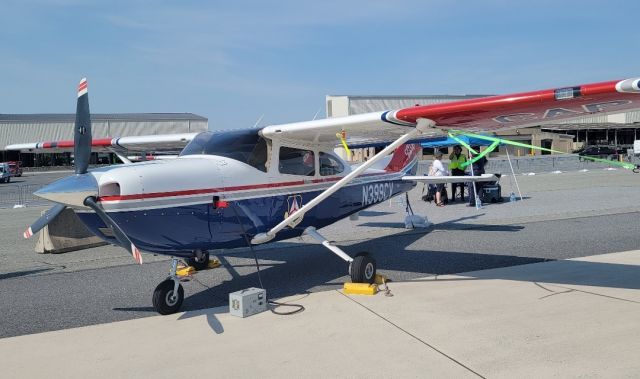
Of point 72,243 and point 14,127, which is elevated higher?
point 14,127

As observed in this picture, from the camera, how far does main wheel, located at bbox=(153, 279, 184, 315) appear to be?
230 inches

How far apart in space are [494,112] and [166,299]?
13.9 ft

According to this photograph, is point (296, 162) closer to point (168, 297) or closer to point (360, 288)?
point (360, 288)

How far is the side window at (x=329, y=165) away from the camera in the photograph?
7.92 meters

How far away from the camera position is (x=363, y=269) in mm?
6680

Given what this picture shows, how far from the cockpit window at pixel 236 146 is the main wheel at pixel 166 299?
5.70ft

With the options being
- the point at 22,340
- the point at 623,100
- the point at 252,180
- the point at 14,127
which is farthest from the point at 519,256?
the point at 14,127

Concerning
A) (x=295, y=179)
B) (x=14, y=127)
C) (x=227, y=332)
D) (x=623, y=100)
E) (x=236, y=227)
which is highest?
(x=14, y=127)

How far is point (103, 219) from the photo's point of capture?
5273 millimetres

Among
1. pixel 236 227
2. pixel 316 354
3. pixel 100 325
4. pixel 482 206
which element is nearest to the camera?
pixel 316 354

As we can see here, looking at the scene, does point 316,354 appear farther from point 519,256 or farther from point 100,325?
point 519,256

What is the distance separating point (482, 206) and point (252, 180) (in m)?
10.7

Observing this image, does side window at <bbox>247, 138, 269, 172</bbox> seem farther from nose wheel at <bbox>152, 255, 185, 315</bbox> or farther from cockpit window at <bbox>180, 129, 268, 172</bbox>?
nose wheel at <bbox>152, 255, 185, 315</bbox>

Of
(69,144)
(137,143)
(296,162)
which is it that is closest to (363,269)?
(296,162)
